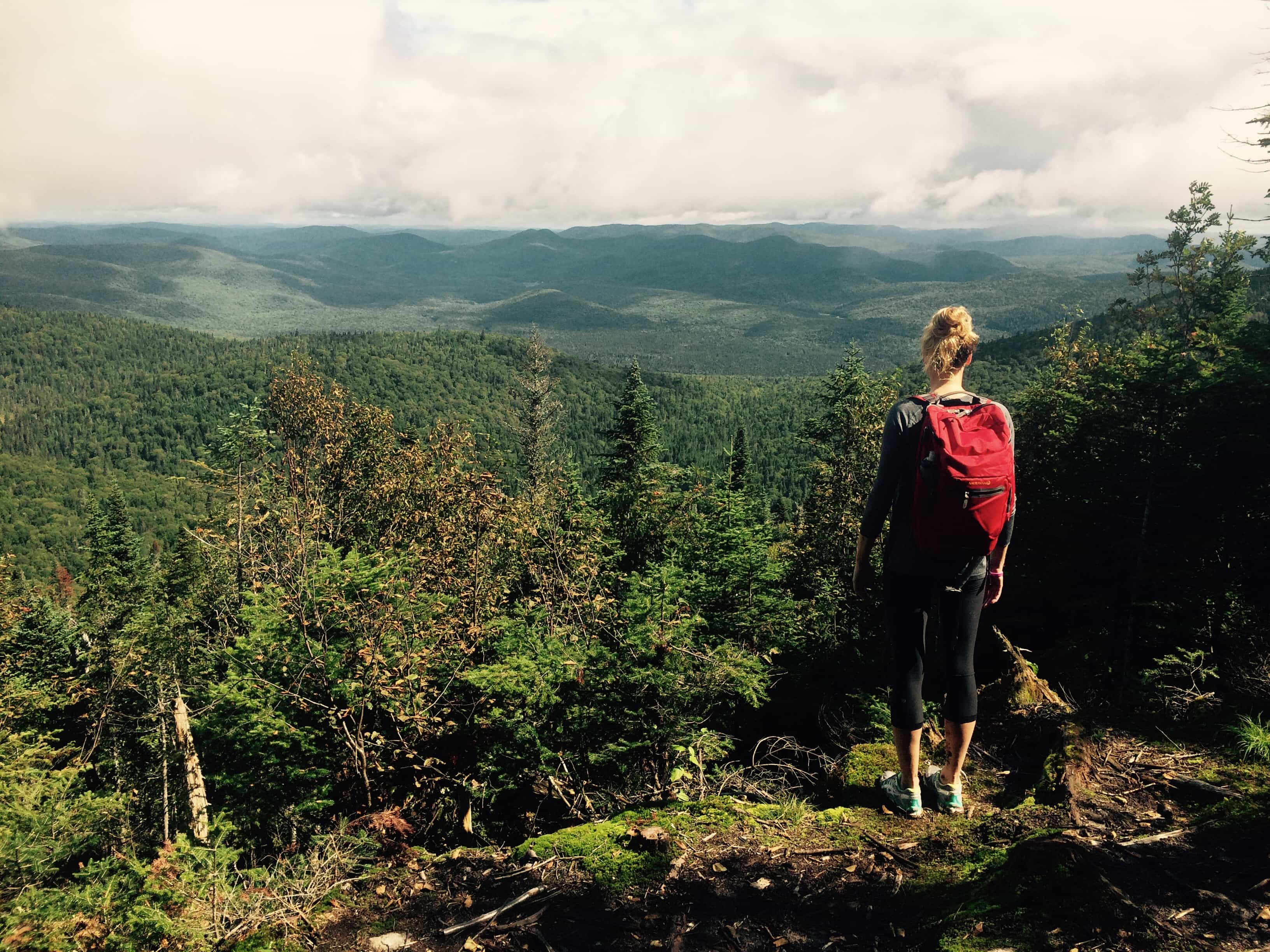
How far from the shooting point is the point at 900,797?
13.4 ft

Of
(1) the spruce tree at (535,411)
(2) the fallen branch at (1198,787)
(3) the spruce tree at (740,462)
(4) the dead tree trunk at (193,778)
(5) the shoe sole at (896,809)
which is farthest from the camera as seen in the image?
(1) the spruce tree at (535,411)

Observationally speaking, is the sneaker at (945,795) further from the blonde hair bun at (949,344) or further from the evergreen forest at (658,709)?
the blonde hair bun at (949,344)

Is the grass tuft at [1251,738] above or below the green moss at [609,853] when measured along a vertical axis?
above

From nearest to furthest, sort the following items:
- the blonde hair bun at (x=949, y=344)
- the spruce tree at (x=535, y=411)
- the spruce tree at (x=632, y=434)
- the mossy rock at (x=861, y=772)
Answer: the blonde hair bun at (x=949, y=344) < the mossy rock at (x=861, y=772) < the spruce tree at (x=632, y=434) < the spruce tree at (x=535, y=411)

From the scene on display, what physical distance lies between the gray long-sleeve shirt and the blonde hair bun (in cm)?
17

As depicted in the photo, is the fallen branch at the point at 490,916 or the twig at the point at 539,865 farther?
the twig at the point at 539,865

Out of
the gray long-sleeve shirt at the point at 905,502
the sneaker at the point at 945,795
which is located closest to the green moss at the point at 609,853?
the sneaker at the point at 945,795

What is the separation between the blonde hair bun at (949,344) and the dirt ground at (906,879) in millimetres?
2289

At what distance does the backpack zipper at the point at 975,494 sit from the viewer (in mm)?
3254

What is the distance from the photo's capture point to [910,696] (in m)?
3.88

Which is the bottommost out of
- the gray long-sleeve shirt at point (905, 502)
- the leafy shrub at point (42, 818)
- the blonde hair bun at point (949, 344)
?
the leafy shrub at point (42, 818)

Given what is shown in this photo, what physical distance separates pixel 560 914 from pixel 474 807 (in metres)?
4.95

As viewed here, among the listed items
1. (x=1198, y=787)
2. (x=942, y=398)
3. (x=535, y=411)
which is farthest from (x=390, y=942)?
(x=535, y=411)

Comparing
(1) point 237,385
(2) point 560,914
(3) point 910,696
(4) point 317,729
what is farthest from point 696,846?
(1) point 237,385
